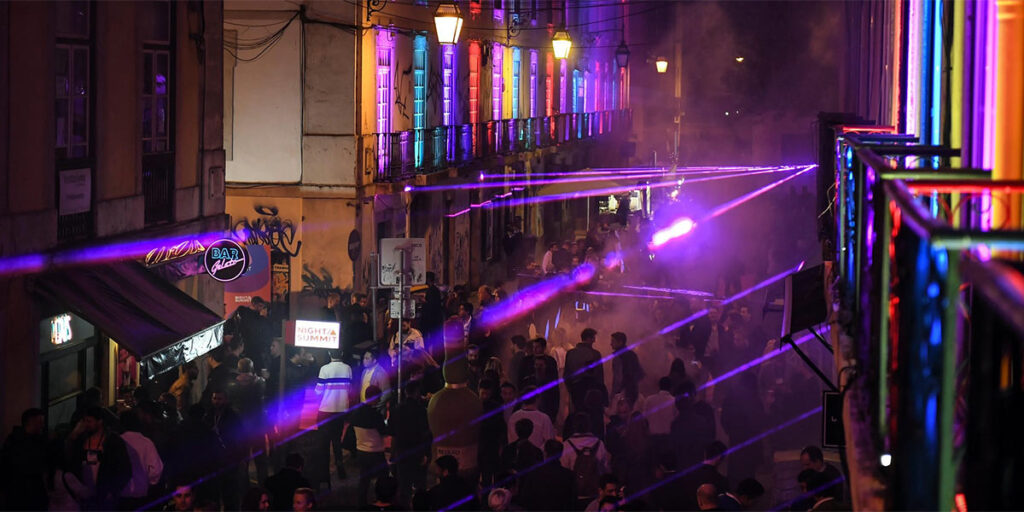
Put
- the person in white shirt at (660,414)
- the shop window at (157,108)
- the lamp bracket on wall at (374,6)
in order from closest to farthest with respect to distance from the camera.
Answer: the person in white shirt at (660,414), the shop window at (157,108), the lamp bracket on wall at (374,6)

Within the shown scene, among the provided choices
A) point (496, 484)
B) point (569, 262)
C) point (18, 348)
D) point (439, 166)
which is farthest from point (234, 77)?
point (496, 484)

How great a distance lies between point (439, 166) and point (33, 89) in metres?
16.7

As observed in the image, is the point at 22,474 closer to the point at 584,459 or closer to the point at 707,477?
the point at 584,459

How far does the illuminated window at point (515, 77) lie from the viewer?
38.9 meters

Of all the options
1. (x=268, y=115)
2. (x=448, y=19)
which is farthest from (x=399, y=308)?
Result: (x=268, y=115)

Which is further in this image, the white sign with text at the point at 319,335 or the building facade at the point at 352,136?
the building facade at the point at 352,136

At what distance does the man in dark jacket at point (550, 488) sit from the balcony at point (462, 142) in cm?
1512

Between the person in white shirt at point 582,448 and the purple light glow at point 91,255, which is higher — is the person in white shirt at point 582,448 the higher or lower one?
the lower one

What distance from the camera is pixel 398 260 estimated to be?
17703 millimetres

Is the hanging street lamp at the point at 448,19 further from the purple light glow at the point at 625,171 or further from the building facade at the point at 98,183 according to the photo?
the purple light glow at the point at 625,171

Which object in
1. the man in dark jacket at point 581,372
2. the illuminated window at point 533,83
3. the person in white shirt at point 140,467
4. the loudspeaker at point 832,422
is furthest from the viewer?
the illuminated window at point 533,83

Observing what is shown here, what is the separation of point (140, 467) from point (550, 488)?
11.1 feet

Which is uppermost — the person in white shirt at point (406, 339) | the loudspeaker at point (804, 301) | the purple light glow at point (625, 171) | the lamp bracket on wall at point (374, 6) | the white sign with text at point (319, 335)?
the lamp bracket on wall at point (374, 6)

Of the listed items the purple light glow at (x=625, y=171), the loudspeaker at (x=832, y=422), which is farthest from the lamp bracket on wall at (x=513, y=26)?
the loudspeaker at (x=832, y=422)
